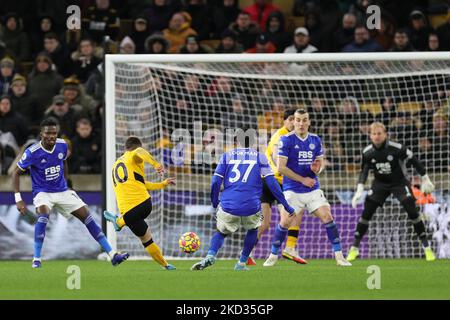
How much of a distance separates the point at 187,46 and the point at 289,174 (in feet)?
19.8

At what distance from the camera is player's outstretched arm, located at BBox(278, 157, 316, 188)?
14266mm

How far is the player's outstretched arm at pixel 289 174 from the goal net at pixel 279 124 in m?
2.74

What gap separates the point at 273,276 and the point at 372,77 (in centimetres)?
584

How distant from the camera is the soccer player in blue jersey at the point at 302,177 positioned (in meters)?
14.3

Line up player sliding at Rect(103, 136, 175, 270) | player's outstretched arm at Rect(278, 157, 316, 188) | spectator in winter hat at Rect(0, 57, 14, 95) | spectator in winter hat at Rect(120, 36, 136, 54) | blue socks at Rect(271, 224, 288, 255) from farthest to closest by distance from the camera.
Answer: spectator in winter hat at Rect(0, 57, 14, 95), spectator in winter hat at Rect(120, 36, 136, 54), blue socks at Rect(271, 224, 288, 255), player's outstretched arm at Rect(278, 157, 316, 188), player sliding at Rect(103, 136, 175, 270)

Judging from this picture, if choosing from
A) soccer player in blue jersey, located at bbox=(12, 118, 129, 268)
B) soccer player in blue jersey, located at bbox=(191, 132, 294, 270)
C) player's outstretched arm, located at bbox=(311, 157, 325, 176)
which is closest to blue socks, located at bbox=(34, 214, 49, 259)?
soccer player in blue jersey, located at bbox=(12, 118, 129, 268)

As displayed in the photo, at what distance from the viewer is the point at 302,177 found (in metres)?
14.4

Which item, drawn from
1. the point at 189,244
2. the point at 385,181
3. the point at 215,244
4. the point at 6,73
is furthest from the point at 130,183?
the point at 6,73

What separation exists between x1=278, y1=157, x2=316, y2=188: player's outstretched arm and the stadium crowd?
135 inches

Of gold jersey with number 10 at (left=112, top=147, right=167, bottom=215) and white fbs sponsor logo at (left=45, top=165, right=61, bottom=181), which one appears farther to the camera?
white fbs sponsor logo at (left=45, top=165, right=61, bottom=181)

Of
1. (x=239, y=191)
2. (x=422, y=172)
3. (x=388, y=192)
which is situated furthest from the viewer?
(x=388, y=192)

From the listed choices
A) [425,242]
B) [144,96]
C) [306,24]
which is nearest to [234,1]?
[306,24]

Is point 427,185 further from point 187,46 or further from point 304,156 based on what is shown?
point 187,46

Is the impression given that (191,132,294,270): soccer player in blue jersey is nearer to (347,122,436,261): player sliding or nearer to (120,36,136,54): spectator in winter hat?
(347,122,436,261): player sliding
